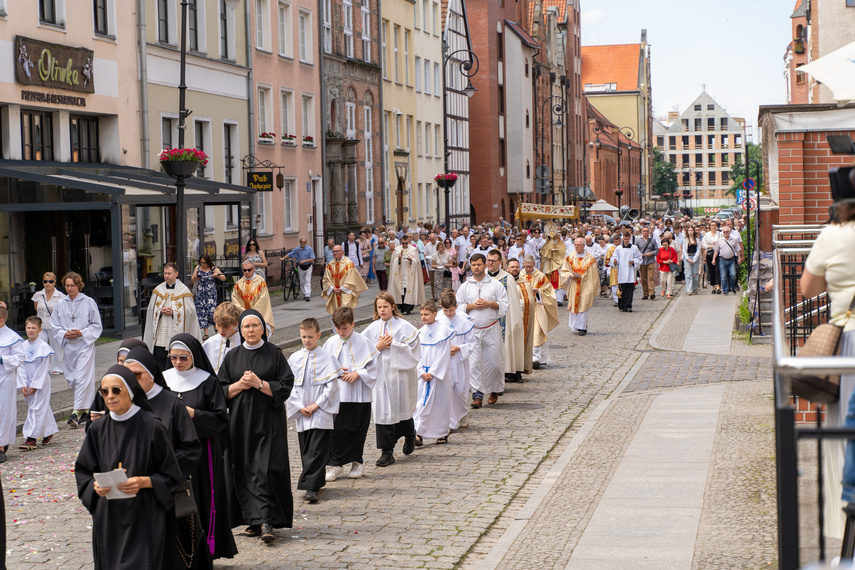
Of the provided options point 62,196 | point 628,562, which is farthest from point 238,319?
point 62,196

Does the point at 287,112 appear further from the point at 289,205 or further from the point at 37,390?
the point at 37,390

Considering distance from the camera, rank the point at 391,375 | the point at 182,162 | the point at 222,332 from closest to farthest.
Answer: the point at 222,332, the point at 391,375, the point at 182,162

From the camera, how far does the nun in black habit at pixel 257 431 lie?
8.76 metres

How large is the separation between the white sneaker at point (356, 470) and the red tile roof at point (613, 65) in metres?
129

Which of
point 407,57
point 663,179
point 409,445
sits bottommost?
point 409,445

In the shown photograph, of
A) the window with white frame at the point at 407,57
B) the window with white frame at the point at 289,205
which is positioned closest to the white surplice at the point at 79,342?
the window with white frame at the point at 289,205

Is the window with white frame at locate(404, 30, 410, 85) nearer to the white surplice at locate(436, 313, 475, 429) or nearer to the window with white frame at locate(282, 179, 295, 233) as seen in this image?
the window with white frame at locate(282, 179, 295, 233)

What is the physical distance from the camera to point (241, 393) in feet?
29.2

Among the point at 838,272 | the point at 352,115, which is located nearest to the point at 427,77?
the point at 352,115

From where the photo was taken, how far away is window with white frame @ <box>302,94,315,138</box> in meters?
39.8

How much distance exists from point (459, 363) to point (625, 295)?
16504 mm

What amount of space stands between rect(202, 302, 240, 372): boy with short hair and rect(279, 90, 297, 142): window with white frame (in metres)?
28.9

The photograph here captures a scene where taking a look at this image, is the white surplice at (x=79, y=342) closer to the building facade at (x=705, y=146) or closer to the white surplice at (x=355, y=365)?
the white surplice at (x=355, y=365)

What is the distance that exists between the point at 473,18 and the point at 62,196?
49.4 m
